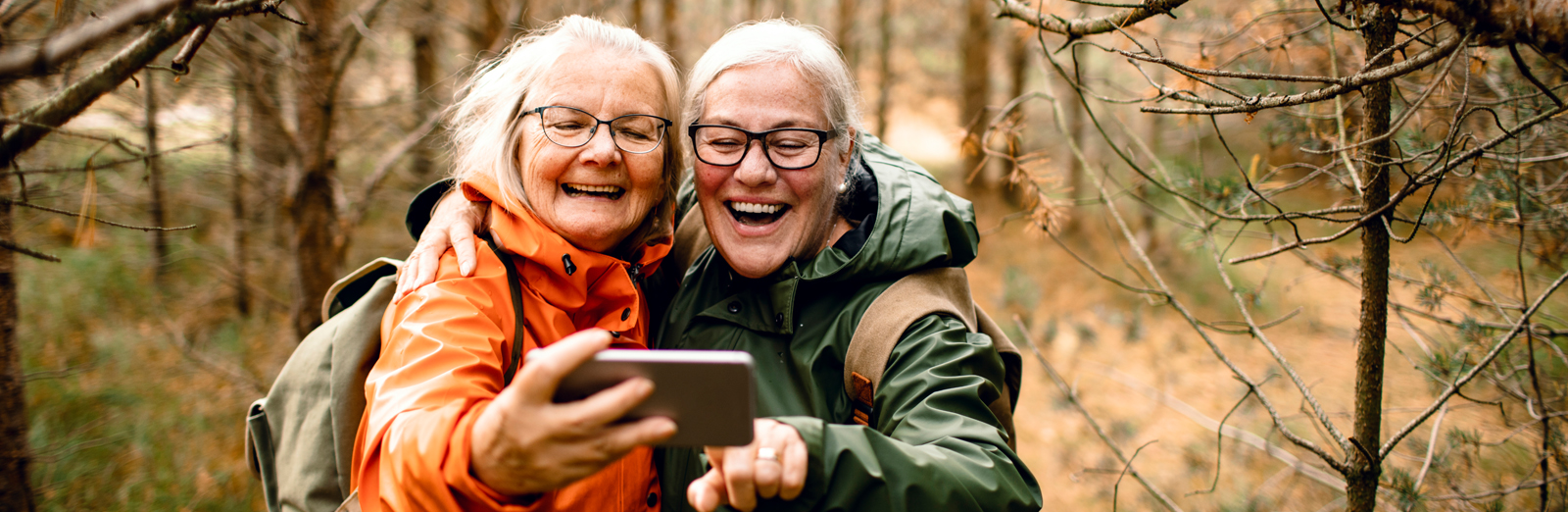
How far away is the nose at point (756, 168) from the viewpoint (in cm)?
196

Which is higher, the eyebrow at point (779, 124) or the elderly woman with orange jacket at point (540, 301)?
the eyebrow at point (779, 124)

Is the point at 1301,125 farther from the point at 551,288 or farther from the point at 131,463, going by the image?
the point at 131,463

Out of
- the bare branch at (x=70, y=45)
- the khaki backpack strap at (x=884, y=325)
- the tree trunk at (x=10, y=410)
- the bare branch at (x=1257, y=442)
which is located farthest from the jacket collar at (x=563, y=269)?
the tree trunk at (x=10, y=410)

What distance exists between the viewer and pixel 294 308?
3.37 meters

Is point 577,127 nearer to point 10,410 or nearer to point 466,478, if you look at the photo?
point 466,478

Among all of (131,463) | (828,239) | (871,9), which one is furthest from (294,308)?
(871,9)

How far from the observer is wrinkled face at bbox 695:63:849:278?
76.7 inches

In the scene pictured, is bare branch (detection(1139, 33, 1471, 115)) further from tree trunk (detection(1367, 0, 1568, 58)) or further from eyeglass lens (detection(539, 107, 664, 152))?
eyeglass lens (detection(539, 107, 664, 152))

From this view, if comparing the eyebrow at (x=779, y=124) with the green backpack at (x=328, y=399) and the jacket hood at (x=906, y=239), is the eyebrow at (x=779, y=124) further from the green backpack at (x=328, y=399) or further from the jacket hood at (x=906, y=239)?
the green backpack at (x=328, y=399)

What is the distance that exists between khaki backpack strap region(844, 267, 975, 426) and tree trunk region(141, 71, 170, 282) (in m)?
3.83

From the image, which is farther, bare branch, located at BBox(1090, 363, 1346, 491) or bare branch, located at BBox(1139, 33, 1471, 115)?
bare branch, located at BBox(1090, 363, 1346, 491)

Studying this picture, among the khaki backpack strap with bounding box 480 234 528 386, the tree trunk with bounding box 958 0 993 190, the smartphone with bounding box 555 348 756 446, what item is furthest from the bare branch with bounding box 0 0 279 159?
the tree trunk with bounding box 958 0 993 190

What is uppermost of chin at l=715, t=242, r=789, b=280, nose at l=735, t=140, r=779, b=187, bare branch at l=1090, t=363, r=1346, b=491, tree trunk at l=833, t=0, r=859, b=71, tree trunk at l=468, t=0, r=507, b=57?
tree trunk at l=833, t=0, r=859, b=71

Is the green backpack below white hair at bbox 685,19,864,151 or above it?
below
